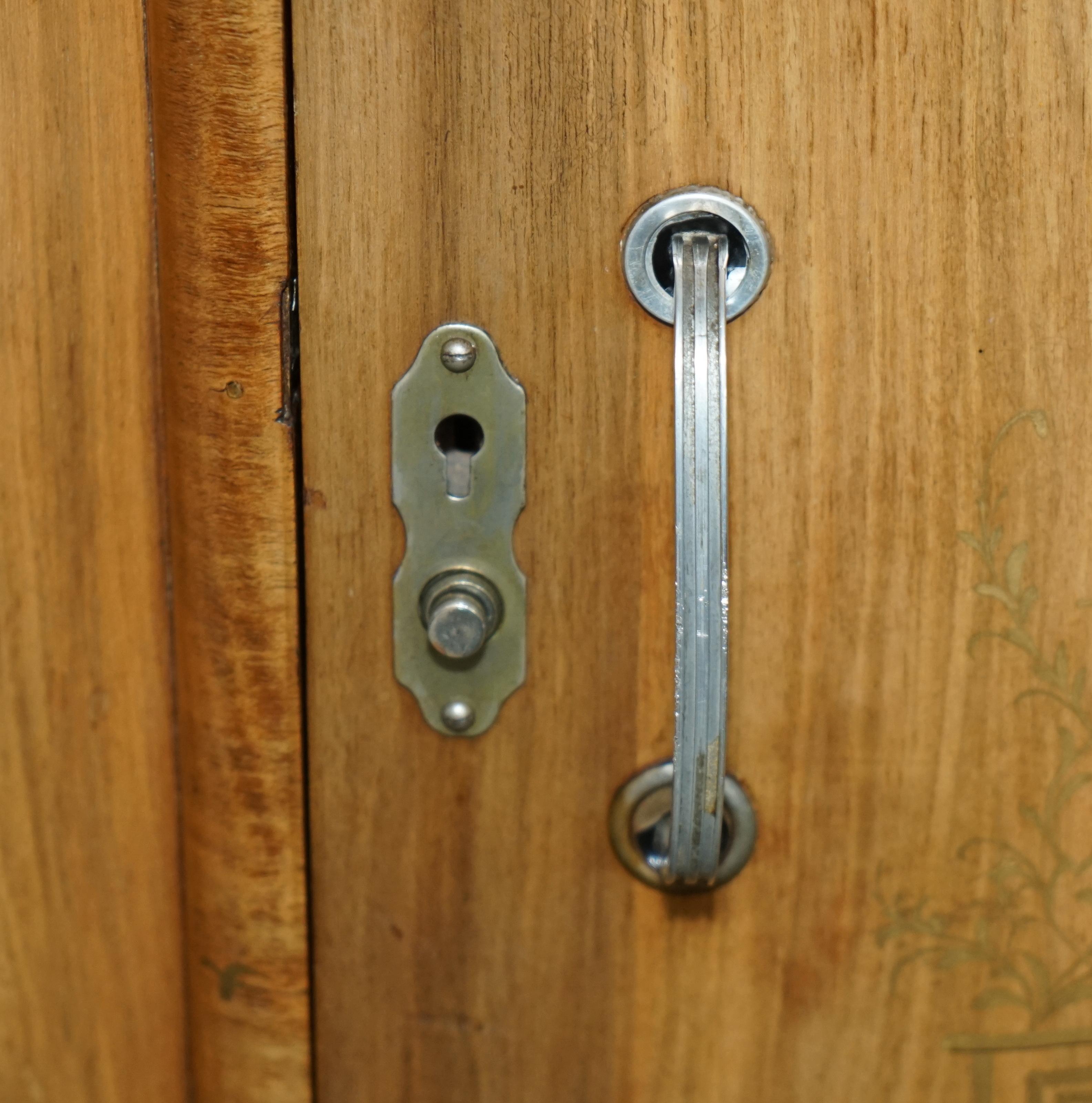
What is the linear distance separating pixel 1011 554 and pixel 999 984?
183 mm

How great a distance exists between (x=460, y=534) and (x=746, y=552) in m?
0.11

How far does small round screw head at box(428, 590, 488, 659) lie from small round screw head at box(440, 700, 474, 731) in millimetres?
30

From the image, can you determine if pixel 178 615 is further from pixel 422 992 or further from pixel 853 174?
pixel 853 174

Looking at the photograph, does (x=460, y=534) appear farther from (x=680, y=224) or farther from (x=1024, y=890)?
(x=1024, y=890)

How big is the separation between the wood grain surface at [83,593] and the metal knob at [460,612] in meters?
0.11

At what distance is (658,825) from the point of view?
16.6 inches

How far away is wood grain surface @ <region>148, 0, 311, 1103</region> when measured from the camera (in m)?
0.37

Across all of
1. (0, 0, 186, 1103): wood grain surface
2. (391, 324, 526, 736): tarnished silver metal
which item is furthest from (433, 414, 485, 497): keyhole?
(0, 0, 186, 1103): wood grain surface

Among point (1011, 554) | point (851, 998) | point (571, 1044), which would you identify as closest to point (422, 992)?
point (571, 1044)

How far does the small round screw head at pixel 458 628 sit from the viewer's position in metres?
0.39

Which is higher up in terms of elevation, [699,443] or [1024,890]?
[699,443]

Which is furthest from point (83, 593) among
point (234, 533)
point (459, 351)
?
point (459, 351)

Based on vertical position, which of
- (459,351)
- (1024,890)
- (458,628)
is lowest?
(1024,890)

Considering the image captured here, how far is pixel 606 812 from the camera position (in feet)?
1.39
